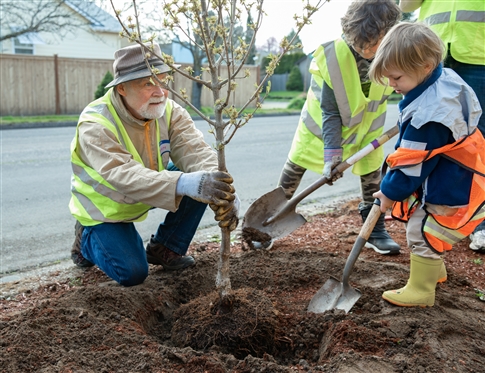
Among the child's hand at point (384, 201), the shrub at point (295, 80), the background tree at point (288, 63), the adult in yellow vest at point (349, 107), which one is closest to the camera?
the child's hand at point (384, 201)

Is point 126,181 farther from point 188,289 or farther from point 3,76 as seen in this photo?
point 3,76

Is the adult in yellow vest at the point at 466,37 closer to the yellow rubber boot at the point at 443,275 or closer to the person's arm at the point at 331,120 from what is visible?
the yellow rubber boot at the point at 443,275

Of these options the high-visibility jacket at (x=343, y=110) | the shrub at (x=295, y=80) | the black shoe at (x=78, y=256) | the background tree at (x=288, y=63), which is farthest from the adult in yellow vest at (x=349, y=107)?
the background tree at (x=288, y=63)

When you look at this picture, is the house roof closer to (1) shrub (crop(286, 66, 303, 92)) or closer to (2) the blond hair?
(1) shrub (crop(286, 66, 303, 92))

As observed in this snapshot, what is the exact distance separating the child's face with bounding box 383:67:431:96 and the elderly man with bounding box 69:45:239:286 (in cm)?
116

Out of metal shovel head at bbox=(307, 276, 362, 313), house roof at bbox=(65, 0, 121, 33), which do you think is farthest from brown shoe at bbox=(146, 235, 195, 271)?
house roof at bbox=(65, 0, 121, 33)

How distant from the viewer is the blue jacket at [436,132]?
2.78 meters

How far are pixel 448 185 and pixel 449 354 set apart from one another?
92cm

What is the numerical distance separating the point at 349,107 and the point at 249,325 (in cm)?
198

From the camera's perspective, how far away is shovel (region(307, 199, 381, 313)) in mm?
3176

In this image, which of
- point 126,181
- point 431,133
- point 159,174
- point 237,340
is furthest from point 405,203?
point 126,181

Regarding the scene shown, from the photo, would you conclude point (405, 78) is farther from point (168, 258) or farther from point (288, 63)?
point (288, 63)

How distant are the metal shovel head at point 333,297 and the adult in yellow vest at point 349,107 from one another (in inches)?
38.3

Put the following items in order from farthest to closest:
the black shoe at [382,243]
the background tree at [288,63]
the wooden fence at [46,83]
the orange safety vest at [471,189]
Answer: the background tree at [288,63] → the wooden fence at [46,83] → the black shoe at [382,243] → the orange safety vest at [471,189]
